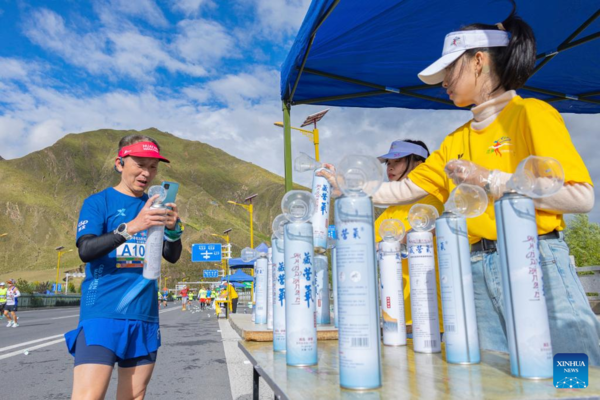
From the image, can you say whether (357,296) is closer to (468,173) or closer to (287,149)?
(468,173)

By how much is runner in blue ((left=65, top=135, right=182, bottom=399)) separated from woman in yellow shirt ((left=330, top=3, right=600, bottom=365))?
1.36 m

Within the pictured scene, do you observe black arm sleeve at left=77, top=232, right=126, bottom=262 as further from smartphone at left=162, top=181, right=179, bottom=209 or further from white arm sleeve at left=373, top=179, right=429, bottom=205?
white arm sleeve at left=373, top=179, right=429, bottom=205

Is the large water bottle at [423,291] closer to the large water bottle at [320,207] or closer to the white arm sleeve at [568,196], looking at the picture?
the white arm sleeve at [568,196]

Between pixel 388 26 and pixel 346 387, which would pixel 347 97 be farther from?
pixel 346 387

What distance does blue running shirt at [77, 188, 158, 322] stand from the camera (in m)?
2.23

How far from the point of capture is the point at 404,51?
3.72 meters

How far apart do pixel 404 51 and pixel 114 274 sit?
2.77 meters

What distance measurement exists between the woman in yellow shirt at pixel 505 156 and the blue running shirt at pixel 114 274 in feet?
5.20

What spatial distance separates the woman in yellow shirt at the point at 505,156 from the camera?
1.36m

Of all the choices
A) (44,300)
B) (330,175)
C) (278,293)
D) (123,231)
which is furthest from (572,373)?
(44,300)

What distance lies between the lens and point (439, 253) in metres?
1.37

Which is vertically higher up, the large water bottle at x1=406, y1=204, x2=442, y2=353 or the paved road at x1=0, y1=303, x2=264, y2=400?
the large water bottle at x1=406, y1=204, x2=442, y2=353

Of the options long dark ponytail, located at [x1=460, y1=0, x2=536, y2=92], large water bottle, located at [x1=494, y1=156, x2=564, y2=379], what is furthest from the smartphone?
large water bottle, located at [x1=494, y1=156, x2=564, y2=379]

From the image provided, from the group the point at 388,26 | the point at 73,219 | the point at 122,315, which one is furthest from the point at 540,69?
the point at 73,219
